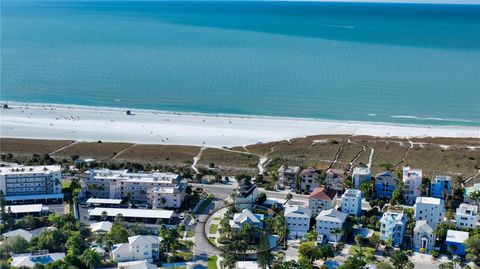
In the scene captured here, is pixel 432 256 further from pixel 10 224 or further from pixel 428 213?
pixel 10 224

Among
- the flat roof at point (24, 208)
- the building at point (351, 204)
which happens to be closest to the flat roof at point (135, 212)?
the flat roof at point (24, 208)

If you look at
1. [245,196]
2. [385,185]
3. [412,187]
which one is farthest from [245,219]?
[412,187]

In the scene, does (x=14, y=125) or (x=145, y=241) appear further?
(x=14, y=125)

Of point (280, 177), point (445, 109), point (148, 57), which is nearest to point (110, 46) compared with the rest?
point (148, 57)

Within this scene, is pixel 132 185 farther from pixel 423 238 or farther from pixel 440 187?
pixel 440 187

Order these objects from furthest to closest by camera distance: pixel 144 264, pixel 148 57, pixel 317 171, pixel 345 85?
1. pixel 148 57
2. pixel 345 85
3. pixel 317 171
4. pixel 144 264
